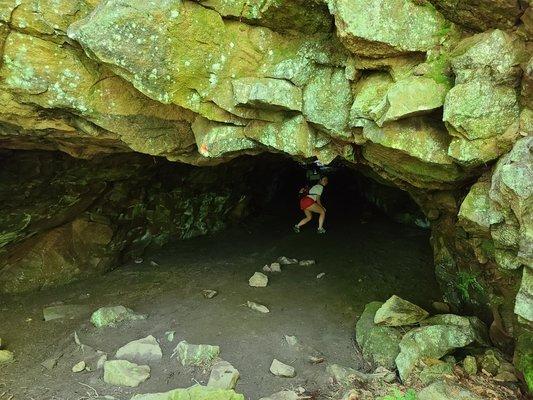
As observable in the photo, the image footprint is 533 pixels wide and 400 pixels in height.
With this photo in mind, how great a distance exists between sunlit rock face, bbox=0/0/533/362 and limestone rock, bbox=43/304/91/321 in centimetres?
393

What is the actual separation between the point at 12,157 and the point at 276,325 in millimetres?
7294

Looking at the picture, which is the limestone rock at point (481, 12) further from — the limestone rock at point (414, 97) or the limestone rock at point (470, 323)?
the limestone rock at point (470, 323)

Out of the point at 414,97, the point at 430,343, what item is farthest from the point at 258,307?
the point at 414,97

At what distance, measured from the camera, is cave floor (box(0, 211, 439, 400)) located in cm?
706

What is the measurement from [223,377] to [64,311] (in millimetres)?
4701

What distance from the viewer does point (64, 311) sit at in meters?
9.34

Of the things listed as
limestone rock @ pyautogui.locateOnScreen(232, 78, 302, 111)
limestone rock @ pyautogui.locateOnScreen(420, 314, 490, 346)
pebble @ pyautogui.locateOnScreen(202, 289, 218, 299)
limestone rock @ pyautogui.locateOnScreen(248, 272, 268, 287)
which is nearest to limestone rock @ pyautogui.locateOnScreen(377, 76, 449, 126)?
limestone rock @ pyautogui.locateOnScreen(232, 78, 302, 111)

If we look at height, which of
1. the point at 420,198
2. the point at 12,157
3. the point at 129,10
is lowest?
the point at 12,157

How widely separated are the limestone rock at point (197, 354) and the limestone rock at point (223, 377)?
30cm

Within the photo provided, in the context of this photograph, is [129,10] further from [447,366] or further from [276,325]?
[447,366]

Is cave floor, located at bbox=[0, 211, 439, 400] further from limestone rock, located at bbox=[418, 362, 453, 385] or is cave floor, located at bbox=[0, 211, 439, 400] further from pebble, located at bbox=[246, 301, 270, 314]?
limestone rock, located at bbox=[418, 362, 453, 385]

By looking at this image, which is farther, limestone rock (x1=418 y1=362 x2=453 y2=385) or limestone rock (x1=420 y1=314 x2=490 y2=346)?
limestone rock (x1=420 y1=314 x2=490 y2=346)

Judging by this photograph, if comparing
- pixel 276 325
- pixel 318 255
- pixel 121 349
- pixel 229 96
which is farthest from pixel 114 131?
pixel 318 255

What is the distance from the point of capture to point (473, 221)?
593cm
